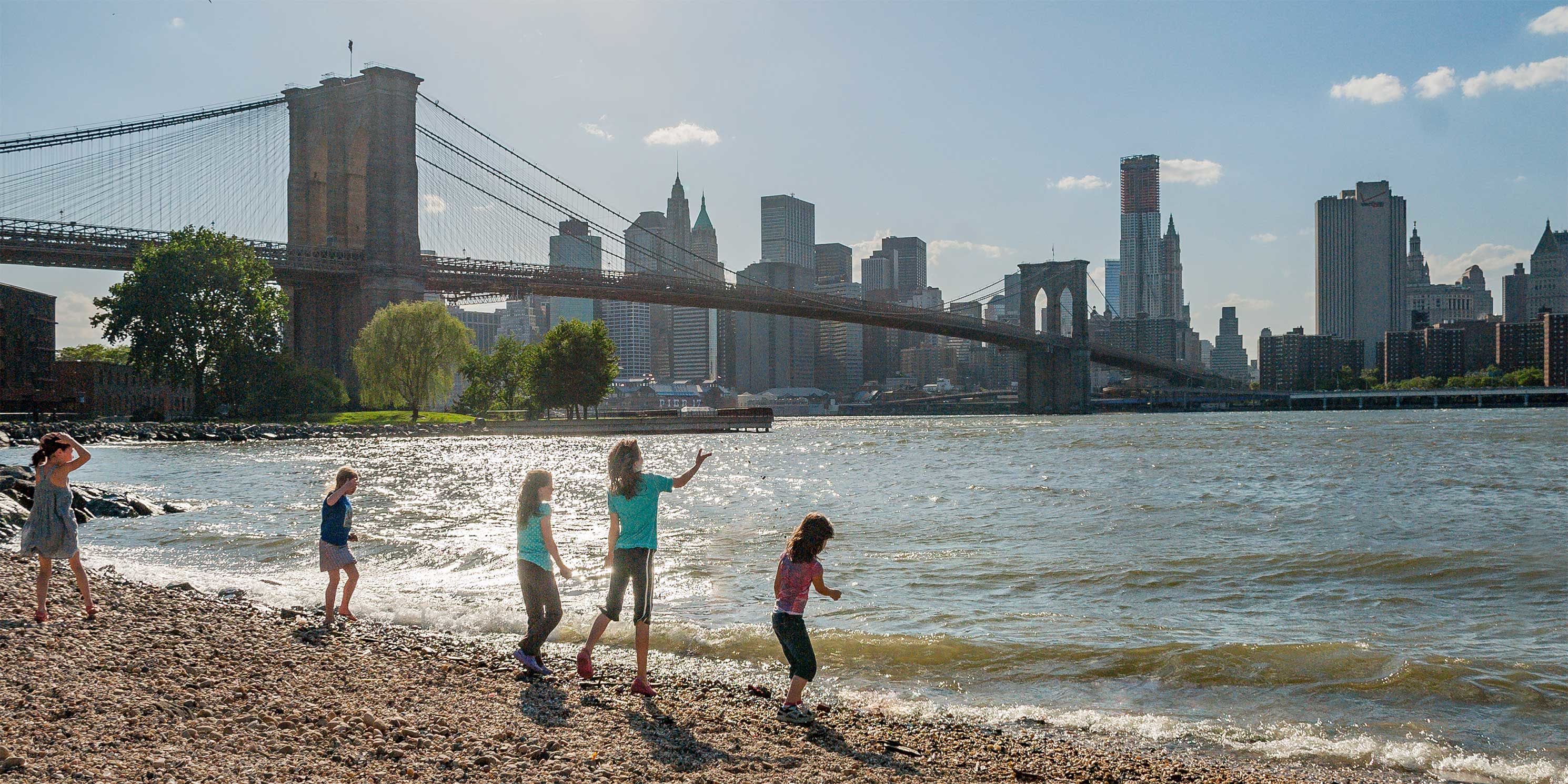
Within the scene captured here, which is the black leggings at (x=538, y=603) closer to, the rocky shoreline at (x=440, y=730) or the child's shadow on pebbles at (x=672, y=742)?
the rocky shoreline at (x=440, y=730)

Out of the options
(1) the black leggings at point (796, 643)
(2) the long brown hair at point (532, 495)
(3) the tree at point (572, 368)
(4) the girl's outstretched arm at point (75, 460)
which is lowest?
(1) the black leggings at point (796, 643)

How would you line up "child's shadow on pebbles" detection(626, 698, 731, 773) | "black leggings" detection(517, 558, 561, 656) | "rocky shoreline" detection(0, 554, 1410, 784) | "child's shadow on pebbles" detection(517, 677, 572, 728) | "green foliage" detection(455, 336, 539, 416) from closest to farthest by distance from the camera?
"rocky shoreline" detection(0, 554, 1410, 784), "child's shadow on pebbles" detection(626, 698, 731, 773), "child's shadow on pebbles" detection(517, 677, 572, 728), "black leggings" detection(517, 558, 561, 656), "green foliage" detection(455, 336, 539, 416)

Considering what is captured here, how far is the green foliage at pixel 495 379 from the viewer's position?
246ft

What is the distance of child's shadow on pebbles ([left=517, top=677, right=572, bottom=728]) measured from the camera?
538cm

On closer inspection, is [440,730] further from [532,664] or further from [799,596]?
[799,596]

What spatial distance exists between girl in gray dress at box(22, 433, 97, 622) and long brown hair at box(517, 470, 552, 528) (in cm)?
376

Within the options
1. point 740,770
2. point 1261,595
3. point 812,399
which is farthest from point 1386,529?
point 812,399

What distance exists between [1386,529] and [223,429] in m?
44.5

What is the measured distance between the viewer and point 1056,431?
60.6 meters

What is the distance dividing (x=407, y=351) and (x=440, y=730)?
51.4m

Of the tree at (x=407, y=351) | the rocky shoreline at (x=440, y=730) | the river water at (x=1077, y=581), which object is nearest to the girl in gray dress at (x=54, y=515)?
the rocky shoreline at (x=440, y=730)

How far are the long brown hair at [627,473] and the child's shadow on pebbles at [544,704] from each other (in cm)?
124

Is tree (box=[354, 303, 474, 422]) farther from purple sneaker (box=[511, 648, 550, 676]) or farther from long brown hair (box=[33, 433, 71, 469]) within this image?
purple sneaker (box=[511, 648, 550, 676])

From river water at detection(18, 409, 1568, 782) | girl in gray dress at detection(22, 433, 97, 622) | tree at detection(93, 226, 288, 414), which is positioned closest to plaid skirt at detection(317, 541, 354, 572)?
river water at detection(18, 409, 1568, 782)
